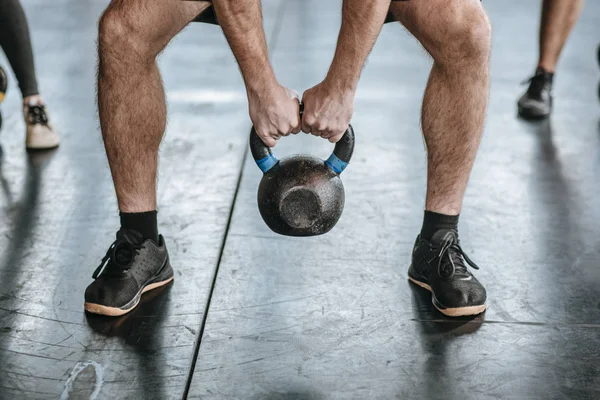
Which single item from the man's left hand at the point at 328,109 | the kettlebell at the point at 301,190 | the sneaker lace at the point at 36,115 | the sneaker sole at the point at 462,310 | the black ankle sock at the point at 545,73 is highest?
the man's left hand at the point at 328,109

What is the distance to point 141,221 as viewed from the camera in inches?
69.9

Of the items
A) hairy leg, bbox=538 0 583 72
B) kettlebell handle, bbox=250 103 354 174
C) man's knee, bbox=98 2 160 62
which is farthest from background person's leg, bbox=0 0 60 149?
hairy leg, bbox=538 0 583 72

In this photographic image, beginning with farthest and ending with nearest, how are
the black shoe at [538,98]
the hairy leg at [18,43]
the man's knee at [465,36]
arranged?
1. the black shoe at [538,98]
2. the hairy leg at [18,43]
3. the man's knee at [465,36]

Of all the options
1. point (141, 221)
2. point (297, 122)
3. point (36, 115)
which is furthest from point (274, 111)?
point (36, 115)

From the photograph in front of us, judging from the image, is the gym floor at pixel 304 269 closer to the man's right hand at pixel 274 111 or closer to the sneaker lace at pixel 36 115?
the sneaker lace at pixel 36 115

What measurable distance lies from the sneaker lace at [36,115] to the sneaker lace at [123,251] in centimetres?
99

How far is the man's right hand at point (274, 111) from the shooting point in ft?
4.86

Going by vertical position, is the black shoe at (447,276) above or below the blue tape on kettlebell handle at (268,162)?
below

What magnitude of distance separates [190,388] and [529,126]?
5.93 ft

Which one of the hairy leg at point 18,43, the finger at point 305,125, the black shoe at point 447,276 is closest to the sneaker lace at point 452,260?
the black shoe at point 447,276

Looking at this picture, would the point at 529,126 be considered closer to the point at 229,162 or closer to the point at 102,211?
the point at 229,162

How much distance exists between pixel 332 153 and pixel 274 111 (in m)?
0.15

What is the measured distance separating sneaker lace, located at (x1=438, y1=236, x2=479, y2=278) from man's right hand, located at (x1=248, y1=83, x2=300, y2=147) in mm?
462

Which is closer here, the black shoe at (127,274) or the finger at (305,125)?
the finger at (305,125)
